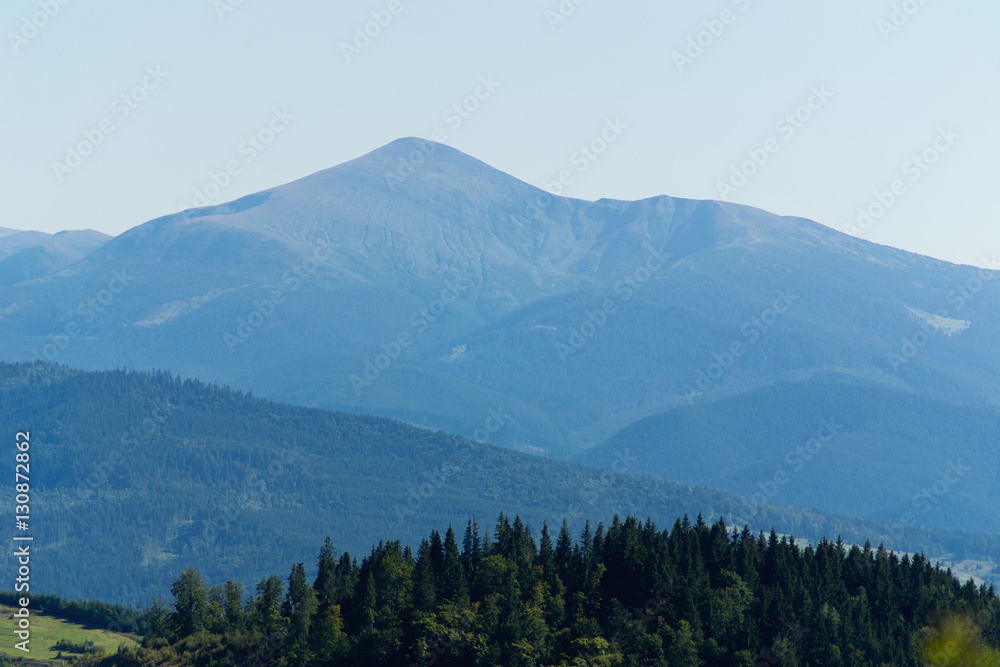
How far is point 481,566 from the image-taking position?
152750mm

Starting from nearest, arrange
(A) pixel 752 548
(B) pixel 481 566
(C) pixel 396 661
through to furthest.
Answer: (C) pixel 396 661, (B) pixel 481 566, (A) pixel 752 548

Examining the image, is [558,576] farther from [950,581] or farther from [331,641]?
[950,581]

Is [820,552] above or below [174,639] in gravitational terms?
above

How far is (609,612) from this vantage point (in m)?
148

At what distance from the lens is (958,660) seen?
477ft

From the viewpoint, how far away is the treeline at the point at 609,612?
141625mm

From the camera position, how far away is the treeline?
141625mm

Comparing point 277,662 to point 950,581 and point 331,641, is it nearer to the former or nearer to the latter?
point 331,641

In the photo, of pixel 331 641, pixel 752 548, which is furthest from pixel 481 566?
pixel 752 548

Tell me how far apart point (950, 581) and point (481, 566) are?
196ft

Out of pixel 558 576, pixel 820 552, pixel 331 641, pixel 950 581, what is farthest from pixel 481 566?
pixel 950 581

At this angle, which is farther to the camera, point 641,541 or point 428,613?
point 641,541

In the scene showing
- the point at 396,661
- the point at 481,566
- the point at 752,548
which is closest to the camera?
the point at 396,661

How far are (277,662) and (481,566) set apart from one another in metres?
24.6
